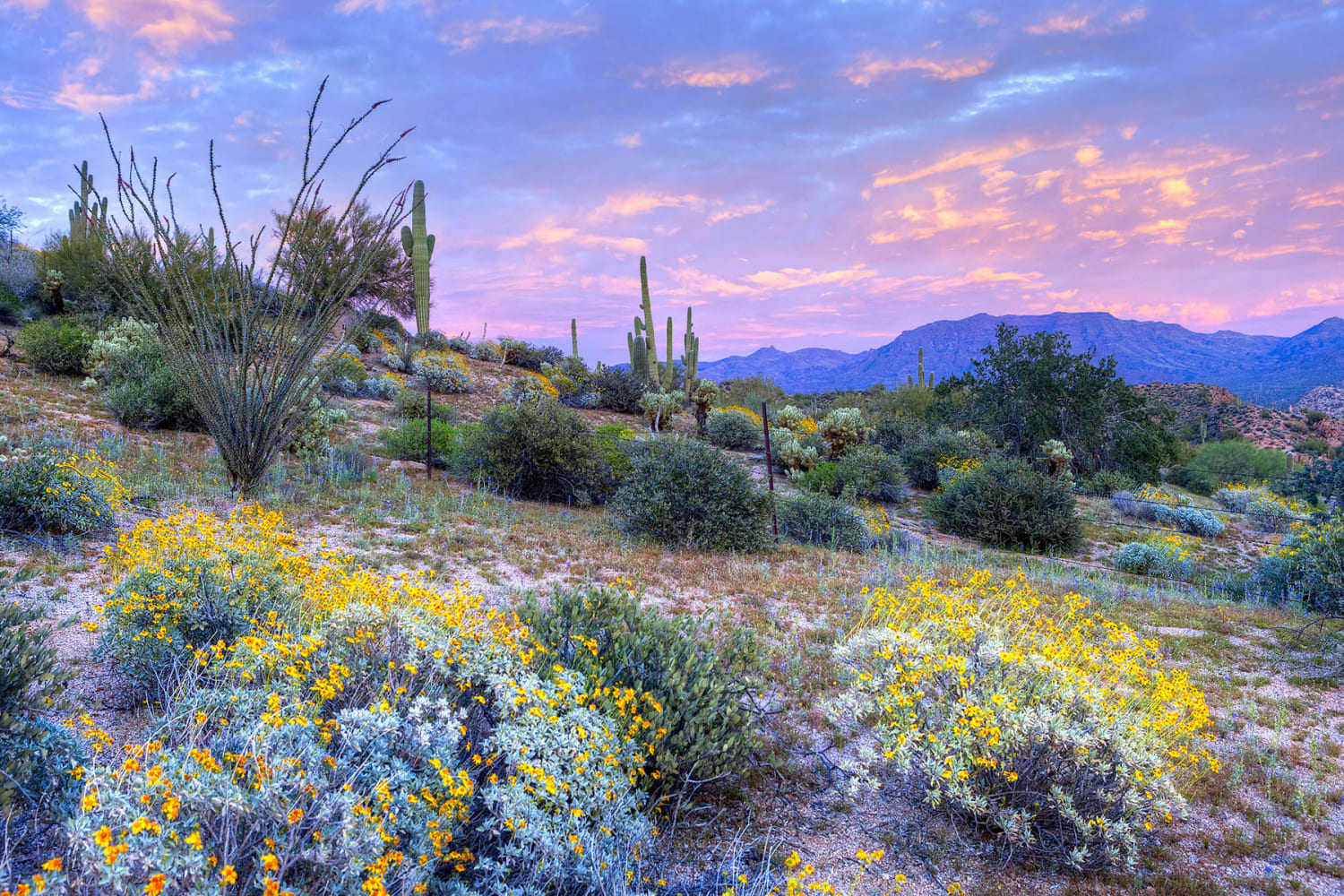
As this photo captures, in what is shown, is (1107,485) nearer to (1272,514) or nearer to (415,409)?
(1272,514)

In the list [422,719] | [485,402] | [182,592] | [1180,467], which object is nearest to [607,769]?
[422,719]

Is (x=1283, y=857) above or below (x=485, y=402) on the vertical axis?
below

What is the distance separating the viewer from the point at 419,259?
2359 centimetres

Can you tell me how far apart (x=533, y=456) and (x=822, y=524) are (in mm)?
5120

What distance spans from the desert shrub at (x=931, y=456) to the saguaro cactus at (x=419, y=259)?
17.7 meters

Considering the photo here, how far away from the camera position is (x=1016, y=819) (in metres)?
2.97

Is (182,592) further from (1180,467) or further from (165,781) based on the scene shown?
(1180,467)

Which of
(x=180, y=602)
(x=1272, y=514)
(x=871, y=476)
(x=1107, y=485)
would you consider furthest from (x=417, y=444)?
(x=1272, y=514)

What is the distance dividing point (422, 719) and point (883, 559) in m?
7.19

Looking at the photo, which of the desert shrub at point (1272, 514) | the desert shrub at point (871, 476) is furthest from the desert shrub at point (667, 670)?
the desert shrub at point (1272, 514)

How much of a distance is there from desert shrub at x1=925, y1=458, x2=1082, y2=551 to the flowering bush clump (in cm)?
1066

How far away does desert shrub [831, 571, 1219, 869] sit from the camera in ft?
9.75

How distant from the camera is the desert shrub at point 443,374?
66.8ft

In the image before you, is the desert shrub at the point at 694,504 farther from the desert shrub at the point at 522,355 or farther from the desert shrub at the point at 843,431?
the desert shrub at the point at 522,355
